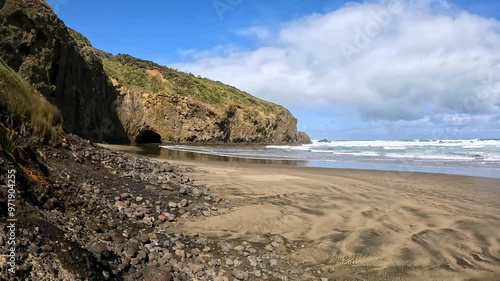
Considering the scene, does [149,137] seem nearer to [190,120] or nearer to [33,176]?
[190,120]

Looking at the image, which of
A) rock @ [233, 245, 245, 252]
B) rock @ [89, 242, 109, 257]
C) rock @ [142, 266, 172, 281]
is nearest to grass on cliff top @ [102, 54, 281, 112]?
rock @ [233, 245, 245, 252]

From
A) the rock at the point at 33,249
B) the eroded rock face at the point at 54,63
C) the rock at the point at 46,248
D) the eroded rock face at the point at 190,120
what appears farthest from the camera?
the eroded rock face at the point at 190,120

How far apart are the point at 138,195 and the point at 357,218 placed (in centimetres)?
377

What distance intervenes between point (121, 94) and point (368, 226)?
34911 millimetres

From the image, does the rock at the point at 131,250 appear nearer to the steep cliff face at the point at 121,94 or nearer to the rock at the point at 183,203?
the rock at the point at 183,203

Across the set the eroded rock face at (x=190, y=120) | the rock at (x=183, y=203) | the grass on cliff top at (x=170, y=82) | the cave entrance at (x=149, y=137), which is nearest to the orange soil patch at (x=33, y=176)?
the rock at (x=183, y=203)

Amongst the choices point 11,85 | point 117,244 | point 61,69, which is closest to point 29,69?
point 61,69

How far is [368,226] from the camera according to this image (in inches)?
225

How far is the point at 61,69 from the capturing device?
20625mm

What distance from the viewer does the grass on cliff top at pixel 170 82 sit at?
129 ft

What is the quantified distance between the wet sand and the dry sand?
0.04ft

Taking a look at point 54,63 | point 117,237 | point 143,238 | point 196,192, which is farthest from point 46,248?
point 54,63

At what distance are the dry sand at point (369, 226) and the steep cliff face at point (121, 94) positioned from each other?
1418cm

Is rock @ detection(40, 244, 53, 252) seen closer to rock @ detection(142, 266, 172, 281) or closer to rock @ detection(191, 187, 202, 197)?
rock @ detection(142, 266, 172, 281)
